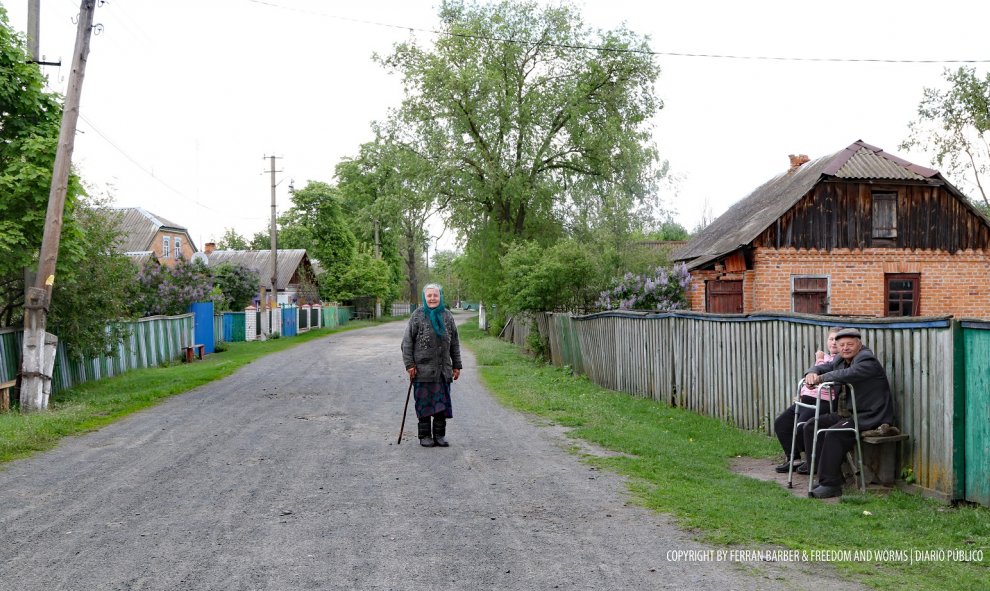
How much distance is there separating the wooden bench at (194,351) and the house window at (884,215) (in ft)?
67.4

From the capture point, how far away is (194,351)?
26.6 metres

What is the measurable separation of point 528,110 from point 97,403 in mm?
21324

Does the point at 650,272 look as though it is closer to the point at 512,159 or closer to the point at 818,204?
the point at 818,204

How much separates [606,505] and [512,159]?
27195mm

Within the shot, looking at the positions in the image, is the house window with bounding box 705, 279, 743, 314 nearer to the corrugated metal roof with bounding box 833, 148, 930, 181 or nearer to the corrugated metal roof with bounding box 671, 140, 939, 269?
the corrugated metal roof with bounding box 671, 140, 939, 269

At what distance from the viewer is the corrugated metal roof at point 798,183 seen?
67.4 ft

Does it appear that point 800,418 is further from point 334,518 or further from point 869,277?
point 869,277

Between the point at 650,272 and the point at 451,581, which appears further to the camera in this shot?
the point at 650,272

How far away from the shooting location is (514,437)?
990 cm

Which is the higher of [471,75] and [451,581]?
[471,75]

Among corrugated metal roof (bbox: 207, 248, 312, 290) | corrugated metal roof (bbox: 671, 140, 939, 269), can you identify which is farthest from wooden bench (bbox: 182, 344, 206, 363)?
corrugated metal roof (bbox: 207, 248, 312, 290)

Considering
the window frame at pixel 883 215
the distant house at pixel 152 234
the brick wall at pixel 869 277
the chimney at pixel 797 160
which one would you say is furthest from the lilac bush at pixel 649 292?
the distant house at pixel 152 234

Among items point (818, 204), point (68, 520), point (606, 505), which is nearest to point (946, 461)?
point (606, 505)

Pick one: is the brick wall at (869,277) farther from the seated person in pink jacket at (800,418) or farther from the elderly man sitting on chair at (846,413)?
the elderly man sitting on chair at (846,413)
